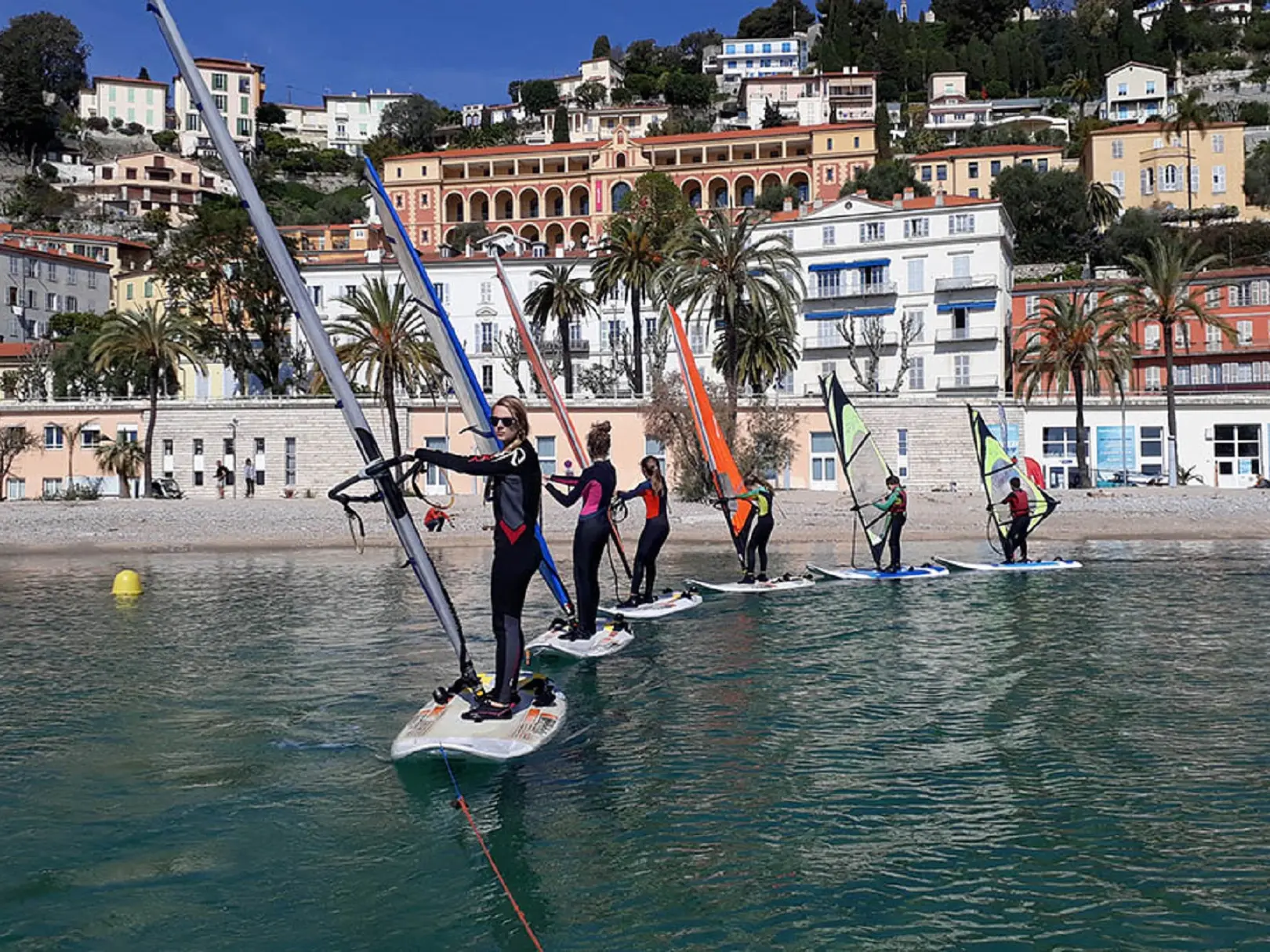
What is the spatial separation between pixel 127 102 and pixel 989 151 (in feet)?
387

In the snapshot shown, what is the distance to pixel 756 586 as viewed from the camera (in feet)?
70.4

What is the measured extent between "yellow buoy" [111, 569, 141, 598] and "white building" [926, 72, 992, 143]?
128 meters

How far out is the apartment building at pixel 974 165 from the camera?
10594 centimetres

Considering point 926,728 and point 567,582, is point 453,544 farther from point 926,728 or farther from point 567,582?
point 926,728

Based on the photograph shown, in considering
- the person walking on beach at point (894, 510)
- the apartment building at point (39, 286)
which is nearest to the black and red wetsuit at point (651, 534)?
the person walking on beach at point (894, 510)

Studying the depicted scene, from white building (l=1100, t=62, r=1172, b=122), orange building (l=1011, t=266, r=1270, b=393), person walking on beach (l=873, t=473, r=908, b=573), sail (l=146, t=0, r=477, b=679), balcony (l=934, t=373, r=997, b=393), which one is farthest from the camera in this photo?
white building (l=1100, t=62, r=1172, b=122)

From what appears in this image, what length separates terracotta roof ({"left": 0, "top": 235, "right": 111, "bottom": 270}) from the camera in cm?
9469

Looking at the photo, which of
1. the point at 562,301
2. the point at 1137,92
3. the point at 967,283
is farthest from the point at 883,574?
the point at 1137,92

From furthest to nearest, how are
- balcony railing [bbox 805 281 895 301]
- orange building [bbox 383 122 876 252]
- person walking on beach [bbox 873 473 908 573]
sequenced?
orange building [bbox 383 122 876 252] → balcony railing [bbox 805 281 895 301] → person walking on beach [bbox 873 473 908 573]

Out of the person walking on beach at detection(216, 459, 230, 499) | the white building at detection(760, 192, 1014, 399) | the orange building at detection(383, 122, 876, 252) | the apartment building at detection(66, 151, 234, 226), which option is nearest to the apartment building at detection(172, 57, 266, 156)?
the apartment building at detection(66, 151, 234, 226)

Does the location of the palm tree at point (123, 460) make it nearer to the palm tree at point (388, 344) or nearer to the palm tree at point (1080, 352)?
the palm tree at point (388, 344)

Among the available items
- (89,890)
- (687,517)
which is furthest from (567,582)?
(89,890)

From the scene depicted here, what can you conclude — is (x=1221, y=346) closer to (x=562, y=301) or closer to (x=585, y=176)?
(x=562, y=301)

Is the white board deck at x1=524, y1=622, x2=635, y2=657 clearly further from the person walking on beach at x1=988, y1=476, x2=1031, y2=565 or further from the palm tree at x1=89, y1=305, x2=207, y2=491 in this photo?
the palm tree at x1=89, y1=305, x2=207, y2=491
